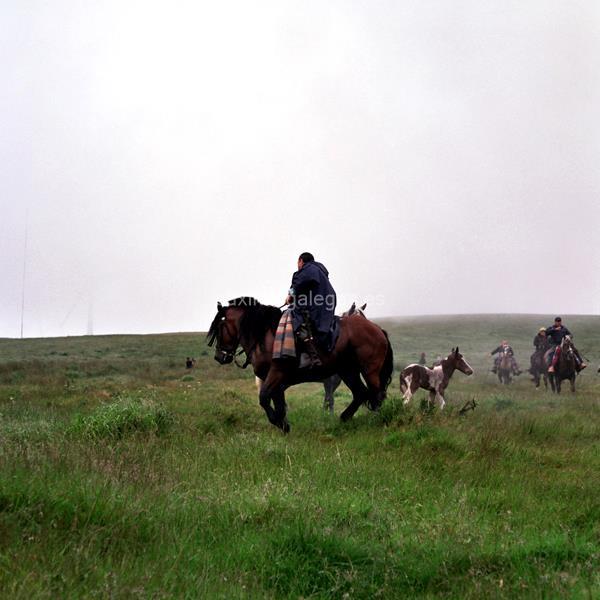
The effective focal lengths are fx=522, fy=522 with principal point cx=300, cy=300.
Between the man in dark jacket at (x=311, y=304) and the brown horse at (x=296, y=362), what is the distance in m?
0.44

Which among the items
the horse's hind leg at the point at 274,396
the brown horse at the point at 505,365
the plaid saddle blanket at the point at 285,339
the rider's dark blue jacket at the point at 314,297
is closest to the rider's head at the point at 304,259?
the rider's dark blue jacket at the point at 314,297

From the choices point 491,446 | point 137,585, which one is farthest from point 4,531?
point 491,446

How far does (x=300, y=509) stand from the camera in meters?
4.71

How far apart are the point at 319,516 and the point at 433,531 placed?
0.99 m

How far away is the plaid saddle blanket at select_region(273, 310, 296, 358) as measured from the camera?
9148 millimetres

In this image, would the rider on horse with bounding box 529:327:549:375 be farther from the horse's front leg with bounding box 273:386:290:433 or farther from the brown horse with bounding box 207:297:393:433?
the horse's front leg with bounding box 273:386:290:433

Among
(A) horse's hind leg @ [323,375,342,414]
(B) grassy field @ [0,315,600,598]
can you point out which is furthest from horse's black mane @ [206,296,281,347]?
(A) horse's hind leg @ [323,375,342,414]

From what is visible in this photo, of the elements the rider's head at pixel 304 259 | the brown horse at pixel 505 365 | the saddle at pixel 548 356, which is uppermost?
the rider's head at pixel 304 259

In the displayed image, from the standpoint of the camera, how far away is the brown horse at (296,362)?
9805 mm

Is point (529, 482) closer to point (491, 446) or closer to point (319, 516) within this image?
point (491, 446)

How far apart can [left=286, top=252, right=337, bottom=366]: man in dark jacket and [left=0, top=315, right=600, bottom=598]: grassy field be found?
66.0 inches

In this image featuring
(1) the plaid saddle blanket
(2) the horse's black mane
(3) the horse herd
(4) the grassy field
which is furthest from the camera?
(2) the horse's black mane

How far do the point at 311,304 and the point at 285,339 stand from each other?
813 mm

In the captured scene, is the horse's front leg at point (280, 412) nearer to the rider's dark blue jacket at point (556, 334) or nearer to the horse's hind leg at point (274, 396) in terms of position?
the horse's hind leg at point (274, 396)
